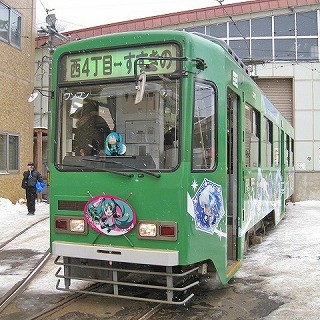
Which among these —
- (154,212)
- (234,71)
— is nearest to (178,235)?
(154,212)

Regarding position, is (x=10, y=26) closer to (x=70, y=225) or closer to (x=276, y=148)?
(x=276, y=148)

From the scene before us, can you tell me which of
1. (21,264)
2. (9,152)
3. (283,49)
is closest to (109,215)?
(21,264)

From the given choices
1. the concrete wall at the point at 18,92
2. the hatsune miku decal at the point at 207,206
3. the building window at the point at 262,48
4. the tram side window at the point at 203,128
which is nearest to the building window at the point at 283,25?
the building window at the point at 262,48

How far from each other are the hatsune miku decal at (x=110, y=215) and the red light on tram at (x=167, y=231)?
0.31 meters

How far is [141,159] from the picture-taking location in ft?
16.7

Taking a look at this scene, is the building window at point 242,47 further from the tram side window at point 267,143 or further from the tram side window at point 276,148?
the tram side window at point 267,143

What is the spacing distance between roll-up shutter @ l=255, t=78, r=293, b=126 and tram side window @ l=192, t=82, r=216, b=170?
17.4 metres

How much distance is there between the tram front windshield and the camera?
198 inches

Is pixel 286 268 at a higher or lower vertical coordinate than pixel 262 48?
lower

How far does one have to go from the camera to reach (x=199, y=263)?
210 inches

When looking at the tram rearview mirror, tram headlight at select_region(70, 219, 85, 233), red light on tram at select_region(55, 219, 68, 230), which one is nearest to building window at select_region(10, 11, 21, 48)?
red light on tram at select_region(55, 219, 68, 230)

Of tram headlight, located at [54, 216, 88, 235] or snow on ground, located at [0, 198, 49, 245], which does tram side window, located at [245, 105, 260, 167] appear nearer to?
tram headlight, located at [54, 216, 88, 235]

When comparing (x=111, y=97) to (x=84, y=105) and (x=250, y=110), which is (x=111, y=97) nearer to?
(x=84, y=105)

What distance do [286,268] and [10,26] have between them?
14606 mm
